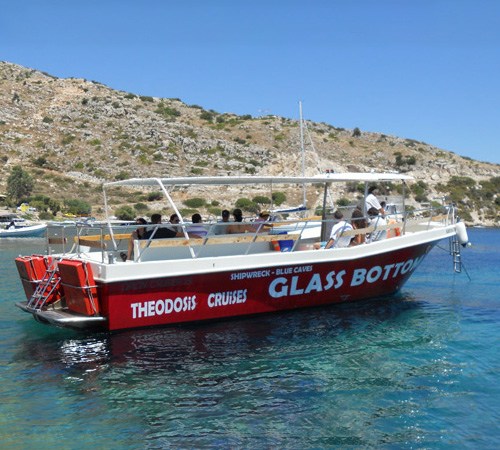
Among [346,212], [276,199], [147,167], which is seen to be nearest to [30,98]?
[147,167]

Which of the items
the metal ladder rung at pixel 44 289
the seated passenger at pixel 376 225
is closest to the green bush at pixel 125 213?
the seated passenger at pixel 376 225

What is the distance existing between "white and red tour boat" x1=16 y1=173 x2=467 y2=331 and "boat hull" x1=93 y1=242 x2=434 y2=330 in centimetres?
2

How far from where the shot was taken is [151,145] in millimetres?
72250

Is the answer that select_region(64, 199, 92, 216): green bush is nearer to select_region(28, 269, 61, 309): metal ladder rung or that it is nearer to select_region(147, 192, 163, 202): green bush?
select_region(147, 192, 163, 202): green bush

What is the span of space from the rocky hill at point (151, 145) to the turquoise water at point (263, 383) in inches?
1735

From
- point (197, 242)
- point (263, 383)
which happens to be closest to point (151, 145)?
point (197, 242)

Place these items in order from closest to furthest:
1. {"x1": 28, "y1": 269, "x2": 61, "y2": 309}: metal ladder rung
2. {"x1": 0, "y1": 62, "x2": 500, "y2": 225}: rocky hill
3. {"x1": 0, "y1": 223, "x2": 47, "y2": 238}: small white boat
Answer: {"x1": 28, "y1": 269, "x2": 61, "y2": 309}: metal ladder rung
{"x1": 0, "y1": 223, "x2": 47, "y2": 238}: small white boat
{"x1": 0, "y1": 62, "x2": 500, "y2": 225}: rocky hill

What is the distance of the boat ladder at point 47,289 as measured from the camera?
11.4 meters

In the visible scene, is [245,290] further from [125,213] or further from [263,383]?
[125,213]

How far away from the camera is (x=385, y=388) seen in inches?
335

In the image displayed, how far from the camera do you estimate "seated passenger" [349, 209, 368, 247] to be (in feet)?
44.6

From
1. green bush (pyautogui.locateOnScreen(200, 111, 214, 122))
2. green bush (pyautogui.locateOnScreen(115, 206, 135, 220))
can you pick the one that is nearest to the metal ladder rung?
green bush (pyautogui.locateOnScreen(115, 206, 135, 220))

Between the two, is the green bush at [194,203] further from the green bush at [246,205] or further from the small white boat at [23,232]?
the small white boat at [23,232]

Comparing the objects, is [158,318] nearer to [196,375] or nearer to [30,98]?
[196,375]
